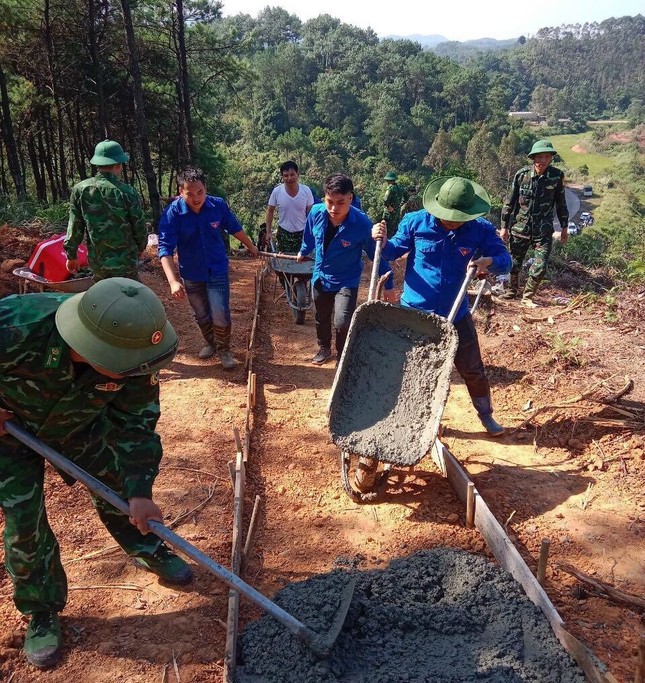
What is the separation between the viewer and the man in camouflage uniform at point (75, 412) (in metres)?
1.98

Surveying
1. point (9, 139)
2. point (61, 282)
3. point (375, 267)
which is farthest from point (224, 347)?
point (9, 139)

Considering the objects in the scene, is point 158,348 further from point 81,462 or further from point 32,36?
point 32,36

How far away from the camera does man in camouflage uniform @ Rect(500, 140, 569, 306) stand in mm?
6465

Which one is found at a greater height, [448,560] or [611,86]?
[611,86]

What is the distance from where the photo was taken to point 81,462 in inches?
99.4

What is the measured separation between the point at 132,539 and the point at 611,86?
125 metres

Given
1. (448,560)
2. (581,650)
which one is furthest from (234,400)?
(581,650)

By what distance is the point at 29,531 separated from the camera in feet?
7.66

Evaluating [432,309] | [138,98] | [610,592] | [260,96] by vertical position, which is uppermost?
A: [260,96]

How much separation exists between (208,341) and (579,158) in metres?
68.8

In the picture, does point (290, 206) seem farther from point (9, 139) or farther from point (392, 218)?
point (9, 139)

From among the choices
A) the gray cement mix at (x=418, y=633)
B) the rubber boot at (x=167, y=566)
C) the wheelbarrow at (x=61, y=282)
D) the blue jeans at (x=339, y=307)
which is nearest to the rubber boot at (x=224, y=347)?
the blue jeans at (x=339, y=307)

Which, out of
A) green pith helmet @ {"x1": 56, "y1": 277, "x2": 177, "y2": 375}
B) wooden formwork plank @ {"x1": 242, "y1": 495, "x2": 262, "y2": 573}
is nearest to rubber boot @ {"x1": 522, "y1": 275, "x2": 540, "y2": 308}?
wooden formwork plank @ {"x1": 242, "y1": 495, "x2": 262, "y2": 573}

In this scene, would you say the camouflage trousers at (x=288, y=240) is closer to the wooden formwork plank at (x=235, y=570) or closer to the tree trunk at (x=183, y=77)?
the wooden formwork plank at (x=235, y=570)
